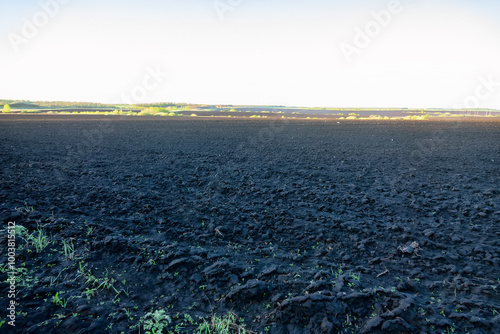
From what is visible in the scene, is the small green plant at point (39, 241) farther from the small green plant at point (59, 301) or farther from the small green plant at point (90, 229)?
the small green plant at point (59, 301)

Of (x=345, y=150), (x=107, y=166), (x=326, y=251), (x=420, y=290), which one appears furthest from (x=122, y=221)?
(x=345, y=150)

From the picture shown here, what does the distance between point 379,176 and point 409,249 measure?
4008 mm

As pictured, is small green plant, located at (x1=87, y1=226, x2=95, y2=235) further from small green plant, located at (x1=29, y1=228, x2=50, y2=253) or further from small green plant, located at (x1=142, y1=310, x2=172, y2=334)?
small green plant, located at (x1=142, y1=310, x2=172, y2=334)

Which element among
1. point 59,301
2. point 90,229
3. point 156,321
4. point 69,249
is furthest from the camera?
point 90,229

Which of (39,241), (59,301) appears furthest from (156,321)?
(39,241)

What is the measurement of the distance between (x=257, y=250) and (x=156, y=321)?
150cm

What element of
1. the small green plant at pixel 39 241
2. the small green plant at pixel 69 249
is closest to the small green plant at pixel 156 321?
the small green plant at pixel 69 249

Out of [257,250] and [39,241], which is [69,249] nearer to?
[39,241]

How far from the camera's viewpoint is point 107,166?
26.7ft

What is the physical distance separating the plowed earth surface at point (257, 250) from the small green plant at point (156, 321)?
6cm

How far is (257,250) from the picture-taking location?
3.59 m

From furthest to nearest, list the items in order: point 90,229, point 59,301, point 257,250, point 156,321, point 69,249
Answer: point 90,229 < point 257,250 < point 69,249 < point 59,301 < point 156,321

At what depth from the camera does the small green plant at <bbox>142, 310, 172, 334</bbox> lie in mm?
2279

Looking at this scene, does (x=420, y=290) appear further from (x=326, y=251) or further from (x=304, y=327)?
(x=304, y=327)
